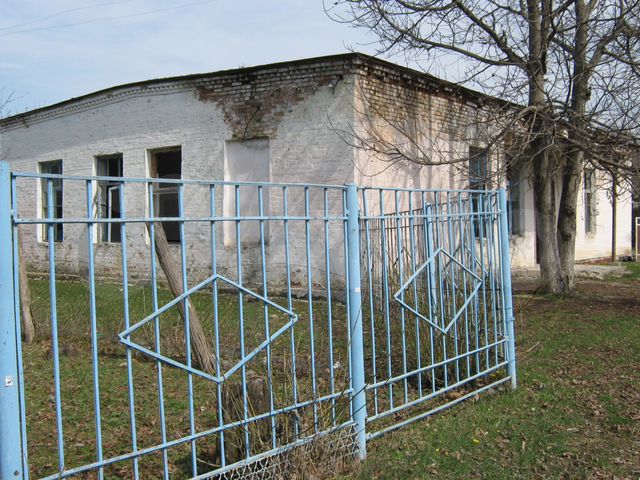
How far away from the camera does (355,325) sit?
13.6 feet

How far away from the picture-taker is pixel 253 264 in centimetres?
1185

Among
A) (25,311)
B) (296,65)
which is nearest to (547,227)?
(296,65)

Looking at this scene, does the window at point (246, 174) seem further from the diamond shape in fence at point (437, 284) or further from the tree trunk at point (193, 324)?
the diamond shape in fence at point (437, 284)

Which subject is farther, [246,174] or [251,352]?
[246,174]

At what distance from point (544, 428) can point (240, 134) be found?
8483mm

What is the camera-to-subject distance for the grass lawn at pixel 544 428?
161 inches

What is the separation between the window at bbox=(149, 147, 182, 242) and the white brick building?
0.10ft

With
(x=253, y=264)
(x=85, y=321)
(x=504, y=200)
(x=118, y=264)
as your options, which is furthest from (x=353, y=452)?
(x=118, y=264)

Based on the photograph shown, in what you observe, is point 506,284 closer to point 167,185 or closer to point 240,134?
point 240,134

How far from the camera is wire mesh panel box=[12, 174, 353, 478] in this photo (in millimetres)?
3162

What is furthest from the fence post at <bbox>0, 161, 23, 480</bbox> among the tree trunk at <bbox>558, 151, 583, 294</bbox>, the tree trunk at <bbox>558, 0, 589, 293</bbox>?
the tree trunk at <bbox>558, 151, 583, 294</bbox>

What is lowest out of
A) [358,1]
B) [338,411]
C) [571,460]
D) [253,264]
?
[571,460]

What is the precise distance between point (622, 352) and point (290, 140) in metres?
6.53

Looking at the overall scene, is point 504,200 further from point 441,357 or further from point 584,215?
point 584,215
